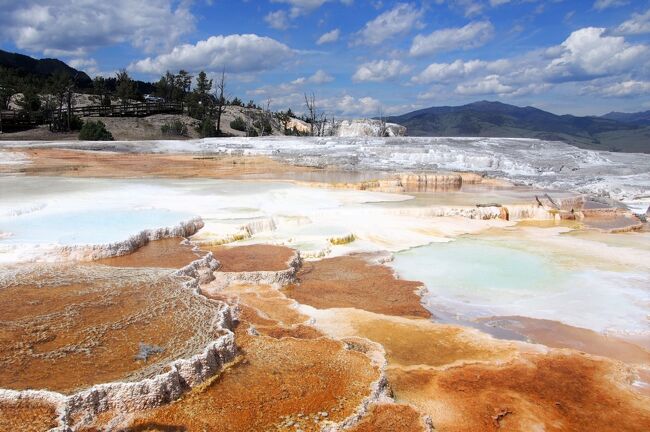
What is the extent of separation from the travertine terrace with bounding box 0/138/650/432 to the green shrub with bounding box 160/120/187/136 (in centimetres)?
1818

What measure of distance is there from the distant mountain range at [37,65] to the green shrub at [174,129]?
18.3m

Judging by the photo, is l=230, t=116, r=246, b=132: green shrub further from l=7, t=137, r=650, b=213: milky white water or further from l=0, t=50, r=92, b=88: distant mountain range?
l=0, t=50, r=92, b=88: distant mountain range

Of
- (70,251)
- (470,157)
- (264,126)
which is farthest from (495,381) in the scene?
(264,126)

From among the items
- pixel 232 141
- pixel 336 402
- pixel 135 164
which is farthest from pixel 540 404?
pixel 232 141

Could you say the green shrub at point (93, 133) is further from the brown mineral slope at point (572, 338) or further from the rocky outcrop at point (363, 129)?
the brown mineral slope at point (572, 338)

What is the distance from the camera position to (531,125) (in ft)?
211

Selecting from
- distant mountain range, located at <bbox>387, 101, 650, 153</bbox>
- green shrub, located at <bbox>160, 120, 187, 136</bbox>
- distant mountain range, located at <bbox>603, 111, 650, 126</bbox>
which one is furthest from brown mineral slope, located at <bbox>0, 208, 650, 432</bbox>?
distant mountain range, located at <bbox>603, 111, 650, 126</bbox>

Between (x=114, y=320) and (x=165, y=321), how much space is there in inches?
14.9

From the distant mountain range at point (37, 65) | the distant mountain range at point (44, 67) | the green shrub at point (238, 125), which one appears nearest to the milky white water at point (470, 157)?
the green shrub at point (238, 125)

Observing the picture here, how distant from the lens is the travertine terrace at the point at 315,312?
2.98 metres

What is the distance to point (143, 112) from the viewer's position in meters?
29.9

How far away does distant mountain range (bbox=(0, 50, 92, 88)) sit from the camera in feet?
143

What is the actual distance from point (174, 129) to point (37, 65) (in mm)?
29331

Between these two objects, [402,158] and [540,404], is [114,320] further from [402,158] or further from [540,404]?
[402,158]
